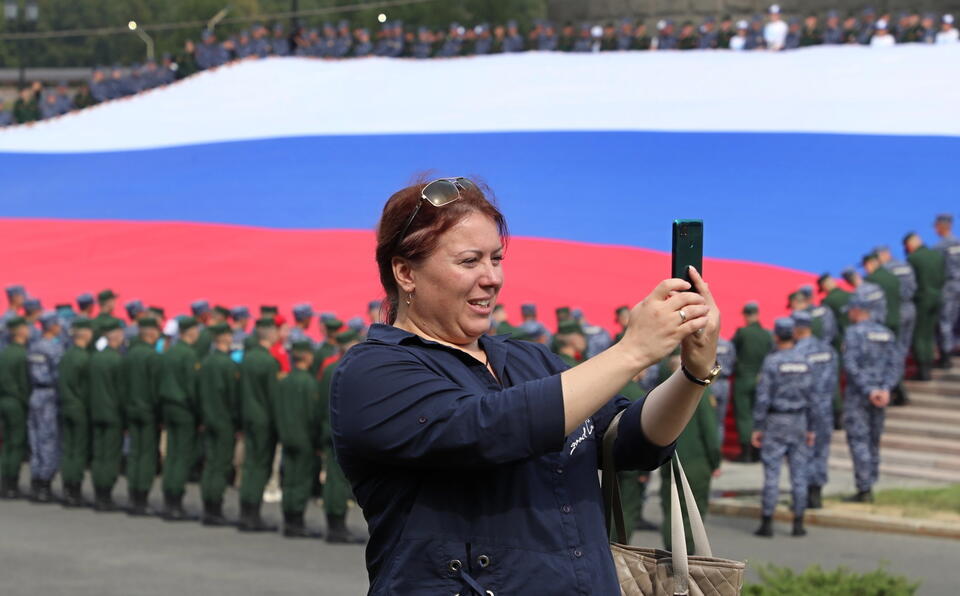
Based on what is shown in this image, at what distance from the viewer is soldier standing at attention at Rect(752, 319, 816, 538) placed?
42.0ft

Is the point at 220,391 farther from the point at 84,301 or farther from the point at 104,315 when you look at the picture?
the point at 84,301

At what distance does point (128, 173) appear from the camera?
32.2 meters

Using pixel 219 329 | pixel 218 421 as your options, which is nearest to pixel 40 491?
pixel 218 421

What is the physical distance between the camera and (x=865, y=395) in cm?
1415

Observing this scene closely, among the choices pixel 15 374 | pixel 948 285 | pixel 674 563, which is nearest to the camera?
pixel 674 563

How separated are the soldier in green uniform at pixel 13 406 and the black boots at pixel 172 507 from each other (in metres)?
2.11

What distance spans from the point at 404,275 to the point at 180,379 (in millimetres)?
11137

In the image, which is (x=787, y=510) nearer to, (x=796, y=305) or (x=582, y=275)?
(x=796, y=305)

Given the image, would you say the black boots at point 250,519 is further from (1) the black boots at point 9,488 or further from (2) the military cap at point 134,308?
(2) the military cap at point 134,308

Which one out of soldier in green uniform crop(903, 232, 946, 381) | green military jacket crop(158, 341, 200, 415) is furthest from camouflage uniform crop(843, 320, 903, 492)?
green military jacket crop(158, 341, 200, 415)

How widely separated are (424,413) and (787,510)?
11.3 m

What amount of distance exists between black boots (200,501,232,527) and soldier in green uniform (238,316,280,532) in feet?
1.25

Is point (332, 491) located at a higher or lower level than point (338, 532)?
higher

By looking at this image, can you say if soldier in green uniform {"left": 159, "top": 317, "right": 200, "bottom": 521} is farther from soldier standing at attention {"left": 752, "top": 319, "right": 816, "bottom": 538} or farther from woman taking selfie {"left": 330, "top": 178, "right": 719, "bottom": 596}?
woman taking selfie {"left": 330, "top": 178, "right": 719, "bottom": 596}
